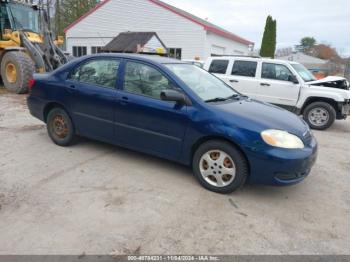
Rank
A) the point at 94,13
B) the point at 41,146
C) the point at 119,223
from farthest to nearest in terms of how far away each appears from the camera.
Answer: the point at 94,13
the point at 41,146
the point at 119,223

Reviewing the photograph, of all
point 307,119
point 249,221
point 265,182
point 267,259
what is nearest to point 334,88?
point 307,119

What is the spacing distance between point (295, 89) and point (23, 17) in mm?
9979

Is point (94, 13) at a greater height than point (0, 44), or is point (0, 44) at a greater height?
point (94, 13)

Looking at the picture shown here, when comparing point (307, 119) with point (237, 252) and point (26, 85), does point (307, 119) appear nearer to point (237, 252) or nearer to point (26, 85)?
point (237, 252)

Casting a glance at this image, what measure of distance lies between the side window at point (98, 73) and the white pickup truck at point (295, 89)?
16.8 ft

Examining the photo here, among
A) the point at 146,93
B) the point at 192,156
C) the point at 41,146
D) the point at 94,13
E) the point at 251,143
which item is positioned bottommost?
the point at 41,146

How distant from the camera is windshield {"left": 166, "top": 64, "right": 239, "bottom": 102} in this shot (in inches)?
172

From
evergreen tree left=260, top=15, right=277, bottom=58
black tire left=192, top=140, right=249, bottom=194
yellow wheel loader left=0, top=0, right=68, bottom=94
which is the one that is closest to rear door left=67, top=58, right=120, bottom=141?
black tire left=192, top=140, right=249, bottom=194

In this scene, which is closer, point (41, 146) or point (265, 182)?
point (265, 182)

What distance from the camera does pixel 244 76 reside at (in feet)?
29.9

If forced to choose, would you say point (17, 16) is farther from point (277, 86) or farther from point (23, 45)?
point (277, 86)

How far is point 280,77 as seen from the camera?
862 centimetres

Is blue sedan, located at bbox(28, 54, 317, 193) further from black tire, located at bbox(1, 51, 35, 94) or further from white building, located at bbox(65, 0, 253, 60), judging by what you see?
white building, located at bbox(65, 0, 253, 60)

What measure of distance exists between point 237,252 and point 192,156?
155 centimetres
